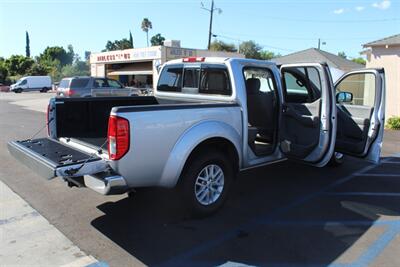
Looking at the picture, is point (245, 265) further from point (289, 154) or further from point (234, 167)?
point (289, 154)

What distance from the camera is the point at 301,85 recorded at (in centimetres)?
627

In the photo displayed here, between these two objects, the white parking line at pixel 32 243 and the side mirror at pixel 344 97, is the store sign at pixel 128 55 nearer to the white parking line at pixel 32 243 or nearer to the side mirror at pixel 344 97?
the side mirror at pixel 344 97

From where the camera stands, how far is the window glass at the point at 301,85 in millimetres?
6032

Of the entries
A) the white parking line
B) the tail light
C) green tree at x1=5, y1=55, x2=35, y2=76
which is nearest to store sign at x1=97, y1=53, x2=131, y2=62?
the tail light

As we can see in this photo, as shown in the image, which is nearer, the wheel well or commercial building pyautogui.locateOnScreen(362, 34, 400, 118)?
the wheel well

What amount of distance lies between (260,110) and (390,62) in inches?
405

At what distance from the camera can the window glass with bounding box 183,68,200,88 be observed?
5902mm

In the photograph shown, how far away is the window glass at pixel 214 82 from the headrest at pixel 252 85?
50 centimetres

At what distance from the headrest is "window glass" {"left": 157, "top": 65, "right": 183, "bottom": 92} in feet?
3.67

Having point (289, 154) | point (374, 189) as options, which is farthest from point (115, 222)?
point (374, 189)

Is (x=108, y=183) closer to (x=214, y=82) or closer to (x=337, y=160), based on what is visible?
(x=214, y=82)

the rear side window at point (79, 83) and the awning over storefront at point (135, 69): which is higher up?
the awning over storefront at point (135, 69)

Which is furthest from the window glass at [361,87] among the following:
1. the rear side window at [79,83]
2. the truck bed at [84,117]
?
the rear side window at [79,83]

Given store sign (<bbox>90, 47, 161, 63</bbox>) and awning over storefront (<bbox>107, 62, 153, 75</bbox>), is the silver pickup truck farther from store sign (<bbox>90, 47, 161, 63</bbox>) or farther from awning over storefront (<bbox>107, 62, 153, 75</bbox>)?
awning over storefront (<bbox>107, 62, 153, 75</bbox>)
